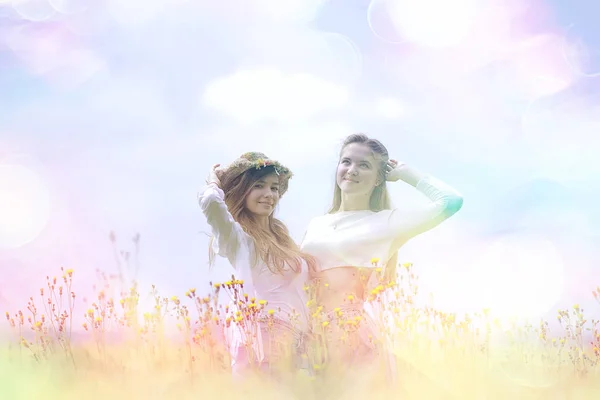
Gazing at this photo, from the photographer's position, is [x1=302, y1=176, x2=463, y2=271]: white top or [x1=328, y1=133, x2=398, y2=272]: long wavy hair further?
[x1=328, y1=133, x2=398, y2=272]: long wavy hair

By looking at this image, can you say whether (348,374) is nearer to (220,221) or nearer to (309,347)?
(309,347)

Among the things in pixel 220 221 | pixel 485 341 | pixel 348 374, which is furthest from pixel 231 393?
pixel 485 341

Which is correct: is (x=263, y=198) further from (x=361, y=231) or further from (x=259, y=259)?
(x=361, y=231)

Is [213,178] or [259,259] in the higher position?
[213,178]

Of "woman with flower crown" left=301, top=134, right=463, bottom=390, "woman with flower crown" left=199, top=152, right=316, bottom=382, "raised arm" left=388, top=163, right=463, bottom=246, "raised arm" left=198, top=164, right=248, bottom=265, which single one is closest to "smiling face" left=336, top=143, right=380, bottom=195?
"woman with flower crown" left=301, top=134, right=463, bottom=390

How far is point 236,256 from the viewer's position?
177 inches

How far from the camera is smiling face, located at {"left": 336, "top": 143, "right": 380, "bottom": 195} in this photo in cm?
497

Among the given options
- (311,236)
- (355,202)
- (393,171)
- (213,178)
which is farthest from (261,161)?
(393,171)

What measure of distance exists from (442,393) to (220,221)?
1873mm

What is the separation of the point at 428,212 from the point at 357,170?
658mm

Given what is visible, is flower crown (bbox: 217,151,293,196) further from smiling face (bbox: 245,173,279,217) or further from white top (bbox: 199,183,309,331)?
white top (bbox: 199,183,309,331)

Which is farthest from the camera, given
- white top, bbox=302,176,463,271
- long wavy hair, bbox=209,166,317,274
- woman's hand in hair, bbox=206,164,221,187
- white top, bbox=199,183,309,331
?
woman's hand in hair, bbox=206,164,221,187

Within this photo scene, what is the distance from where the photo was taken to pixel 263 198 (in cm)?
484

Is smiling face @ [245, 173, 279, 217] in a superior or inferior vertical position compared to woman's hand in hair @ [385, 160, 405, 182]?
inferior
